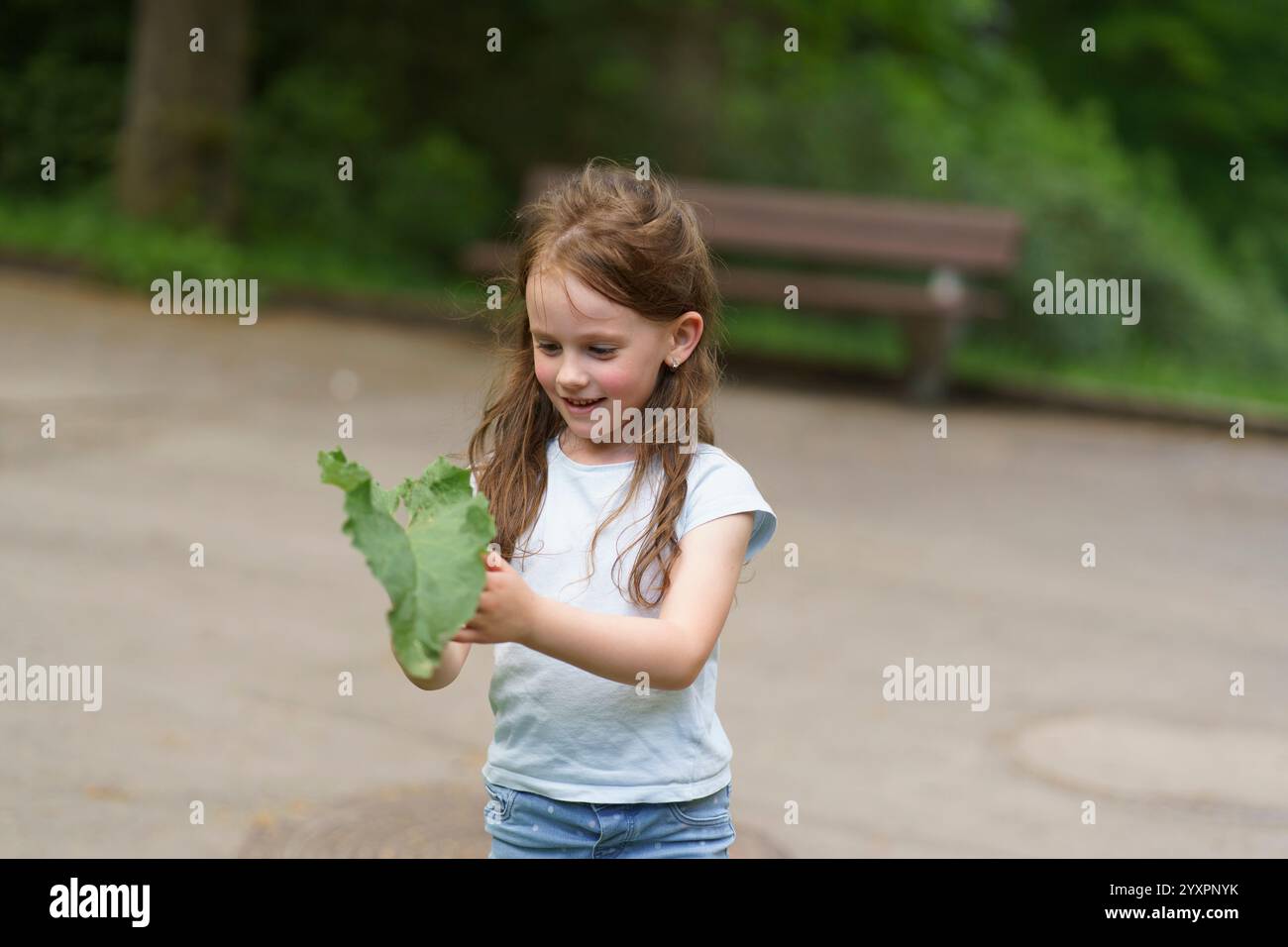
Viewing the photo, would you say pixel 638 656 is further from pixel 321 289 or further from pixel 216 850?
pixel 321 289

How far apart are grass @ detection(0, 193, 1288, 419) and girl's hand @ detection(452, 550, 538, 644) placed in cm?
1059

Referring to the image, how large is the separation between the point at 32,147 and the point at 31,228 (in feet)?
8.37

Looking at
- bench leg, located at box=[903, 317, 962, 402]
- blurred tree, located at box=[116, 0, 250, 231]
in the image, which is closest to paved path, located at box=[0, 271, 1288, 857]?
bench leg, located at box=[903, 317, 962, 402]

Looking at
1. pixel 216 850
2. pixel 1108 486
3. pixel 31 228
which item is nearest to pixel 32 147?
pixel 31 228

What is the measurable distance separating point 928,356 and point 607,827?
10280 millimetres

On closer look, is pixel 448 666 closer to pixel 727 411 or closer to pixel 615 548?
pixel 615 548

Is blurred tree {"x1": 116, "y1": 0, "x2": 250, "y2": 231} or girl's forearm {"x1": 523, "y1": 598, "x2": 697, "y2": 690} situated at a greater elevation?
blurred tree {"x1": 116, "y1": 0, "x2": 250, "y2": 231}

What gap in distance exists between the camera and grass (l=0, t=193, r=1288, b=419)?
44.1 ft

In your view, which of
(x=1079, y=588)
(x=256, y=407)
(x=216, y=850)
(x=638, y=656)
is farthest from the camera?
(x=256, y=407)

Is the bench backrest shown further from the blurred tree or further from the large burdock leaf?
the large burdock leaf

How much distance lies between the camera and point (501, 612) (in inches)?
83.4

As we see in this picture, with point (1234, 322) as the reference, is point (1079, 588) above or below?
below

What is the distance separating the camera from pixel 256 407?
991 cm

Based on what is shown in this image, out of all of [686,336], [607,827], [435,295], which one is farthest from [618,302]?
[435,295]
